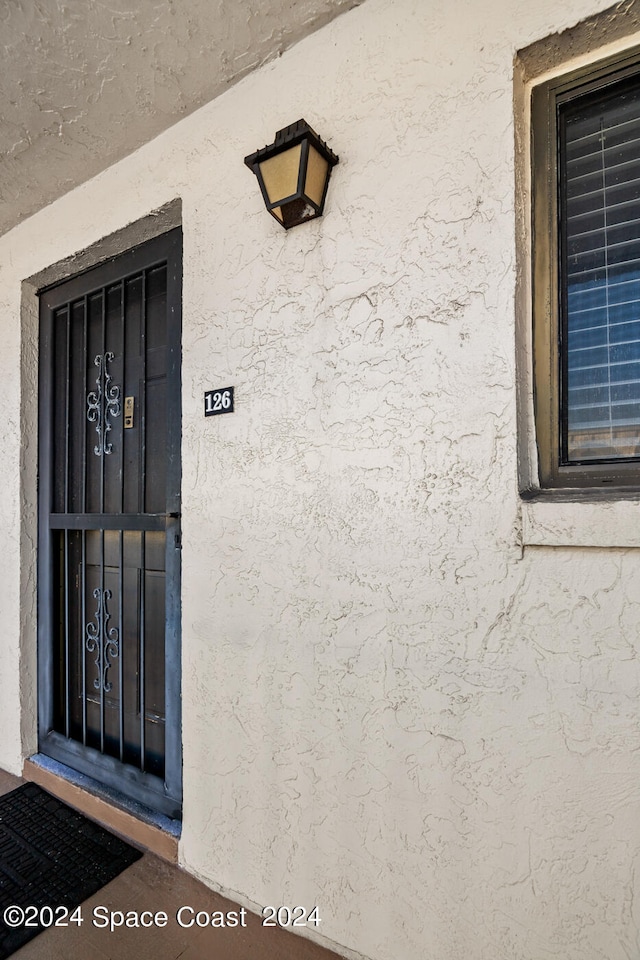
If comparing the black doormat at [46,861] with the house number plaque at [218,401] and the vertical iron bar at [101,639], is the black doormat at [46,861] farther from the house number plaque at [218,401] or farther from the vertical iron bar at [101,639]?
the house number plaque at [218,401]

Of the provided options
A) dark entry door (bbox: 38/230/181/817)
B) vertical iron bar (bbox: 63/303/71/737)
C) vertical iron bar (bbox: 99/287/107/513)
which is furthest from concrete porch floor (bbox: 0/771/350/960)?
vertical iron bar (bbox: 99/287/107/513)

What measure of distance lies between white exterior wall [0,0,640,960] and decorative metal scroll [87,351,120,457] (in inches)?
28.0

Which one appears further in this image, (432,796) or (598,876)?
(432,796)

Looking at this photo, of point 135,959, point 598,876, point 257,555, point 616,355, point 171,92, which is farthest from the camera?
point 171,92

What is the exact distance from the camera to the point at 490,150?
1.27m

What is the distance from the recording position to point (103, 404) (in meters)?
2.42

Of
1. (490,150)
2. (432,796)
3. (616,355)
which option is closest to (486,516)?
(616,355)

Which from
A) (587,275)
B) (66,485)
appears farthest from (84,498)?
→ (587,275)

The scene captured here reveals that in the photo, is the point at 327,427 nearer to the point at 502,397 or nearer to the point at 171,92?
the point at 502,397

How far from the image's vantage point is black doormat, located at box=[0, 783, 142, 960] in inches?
64.6

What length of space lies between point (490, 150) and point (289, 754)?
1.87 metres

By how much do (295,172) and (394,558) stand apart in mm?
1188

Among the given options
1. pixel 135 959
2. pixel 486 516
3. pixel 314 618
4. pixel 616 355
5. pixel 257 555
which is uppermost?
pixel 616 355

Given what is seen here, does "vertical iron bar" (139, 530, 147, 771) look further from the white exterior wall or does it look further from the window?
the window
